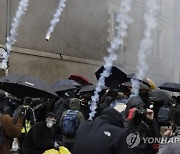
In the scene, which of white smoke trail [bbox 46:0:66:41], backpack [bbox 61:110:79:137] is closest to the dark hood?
backpack [bbox 61:110:79:137]

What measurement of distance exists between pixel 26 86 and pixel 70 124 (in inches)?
56.7

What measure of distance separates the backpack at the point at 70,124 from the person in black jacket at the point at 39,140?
17.9 inches

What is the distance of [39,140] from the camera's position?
18.5 ft

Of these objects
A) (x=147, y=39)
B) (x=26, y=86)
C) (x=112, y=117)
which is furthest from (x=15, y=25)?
(x=112, y=117)

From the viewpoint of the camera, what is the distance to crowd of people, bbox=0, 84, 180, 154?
3783mm

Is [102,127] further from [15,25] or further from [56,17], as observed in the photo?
[56,17]

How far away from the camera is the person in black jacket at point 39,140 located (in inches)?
221

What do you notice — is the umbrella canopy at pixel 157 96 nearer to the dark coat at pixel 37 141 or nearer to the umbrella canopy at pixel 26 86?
the umbrella canopy at pixel 26 86

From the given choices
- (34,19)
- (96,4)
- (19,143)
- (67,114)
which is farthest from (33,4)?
(67,114)

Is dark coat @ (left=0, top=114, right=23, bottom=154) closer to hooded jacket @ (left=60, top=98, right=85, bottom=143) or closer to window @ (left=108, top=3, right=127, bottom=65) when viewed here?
hooded jacket @ (left=60, top=98, right=85, bottom=143)

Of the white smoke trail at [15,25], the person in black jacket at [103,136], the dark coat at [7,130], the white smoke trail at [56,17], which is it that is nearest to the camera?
the person in black jacket at [103,136]

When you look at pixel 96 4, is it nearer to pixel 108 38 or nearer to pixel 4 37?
pixel 108 38

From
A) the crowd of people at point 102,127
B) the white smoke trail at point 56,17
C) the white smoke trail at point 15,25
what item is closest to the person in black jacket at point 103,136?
the crowd of people at point 102,127

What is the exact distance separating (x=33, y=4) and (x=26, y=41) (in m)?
1.24
